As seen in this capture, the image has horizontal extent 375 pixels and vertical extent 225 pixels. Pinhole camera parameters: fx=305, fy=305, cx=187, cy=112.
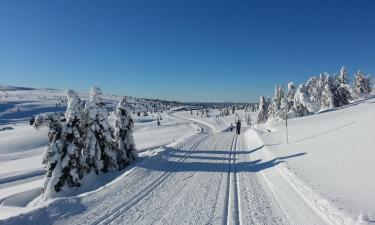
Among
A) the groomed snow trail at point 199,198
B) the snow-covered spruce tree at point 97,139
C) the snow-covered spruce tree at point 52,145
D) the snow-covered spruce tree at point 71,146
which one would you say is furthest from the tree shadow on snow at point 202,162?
the snow-covered spruce tree at point 52,145

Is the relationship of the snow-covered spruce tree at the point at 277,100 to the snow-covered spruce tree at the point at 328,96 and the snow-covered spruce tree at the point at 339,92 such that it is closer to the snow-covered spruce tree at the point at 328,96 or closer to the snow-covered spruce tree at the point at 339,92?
the snow-covered spruce tree at the point at 328,96

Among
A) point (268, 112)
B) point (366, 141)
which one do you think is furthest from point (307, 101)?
point (366, 141)

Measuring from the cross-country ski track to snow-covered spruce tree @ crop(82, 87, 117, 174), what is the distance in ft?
16.9

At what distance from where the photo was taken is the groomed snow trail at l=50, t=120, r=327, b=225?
28.9 feet

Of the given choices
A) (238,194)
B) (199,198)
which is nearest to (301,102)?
(238,194)

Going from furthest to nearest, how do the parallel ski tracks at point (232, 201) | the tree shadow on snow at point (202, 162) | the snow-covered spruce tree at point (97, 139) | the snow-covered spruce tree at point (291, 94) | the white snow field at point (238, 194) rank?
the snow-covered spruce tree at point (291, 94)
the snow-covered spruce tree at point (97, 139)
the tree shadow on snow at point (202, 162)
the white snow field at point (238, 194)
the parallel ski tracks at point (232, 201)

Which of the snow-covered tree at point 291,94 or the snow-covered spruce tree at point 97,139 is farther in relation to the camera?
Answer: the snow-covered tree at point 291,94

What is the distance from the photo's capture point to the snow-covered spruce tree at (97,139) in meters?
20.8

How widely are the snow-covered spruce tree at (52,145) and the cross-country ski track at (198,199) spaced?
19.4 feet

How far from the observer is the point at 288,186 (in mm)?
12242

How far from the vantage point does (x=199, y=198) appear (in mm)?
10953

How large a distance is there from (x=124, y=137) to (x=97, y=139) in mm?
2962

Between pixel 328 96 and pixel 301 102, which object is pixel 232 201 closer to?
pixel 301 102

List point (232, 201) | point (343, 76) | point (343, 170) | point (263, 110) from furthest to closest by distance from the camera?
point (263, 110), point (343, 76), point (343, 170), point (232, 201)
